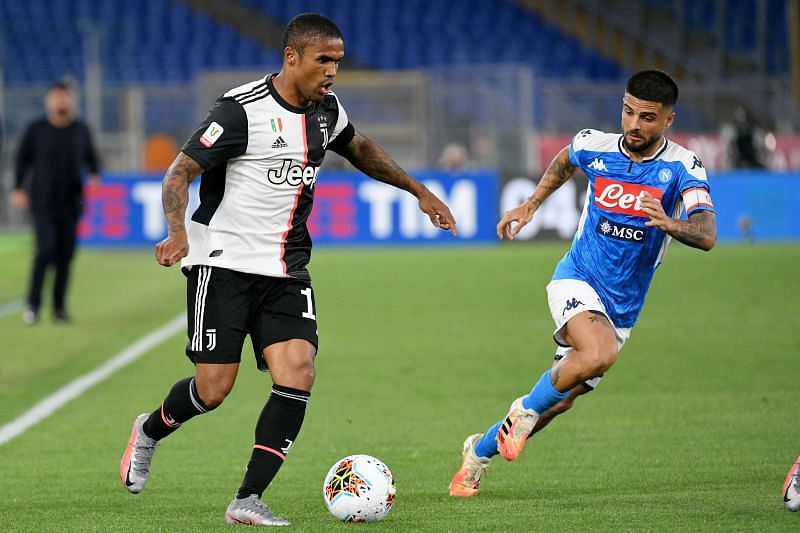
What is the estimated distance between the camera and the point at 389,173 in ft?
20.5

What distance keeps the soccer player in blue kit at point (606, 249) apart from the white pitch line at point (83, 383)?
3.21 meters

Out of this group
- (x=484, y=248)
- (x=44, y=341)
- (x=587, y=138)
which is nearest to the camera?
(x=587, y=138)

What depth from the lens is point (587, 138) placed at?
258 inches


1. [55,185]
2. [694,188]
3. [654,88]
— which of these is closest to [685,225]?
[694,188]

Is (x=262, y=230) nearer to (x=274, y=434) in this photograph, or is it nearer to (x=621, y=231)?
(x=274, y=434)

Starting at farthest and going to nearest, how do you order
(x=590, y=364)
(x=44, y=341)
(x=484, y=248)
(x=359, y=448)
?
(x=484, y=248), (x=44, y=341), (x=359, y=448), (x=590, y=364)

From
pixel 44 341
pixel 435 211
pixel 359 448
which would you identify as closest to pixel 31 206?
pixel 44 341

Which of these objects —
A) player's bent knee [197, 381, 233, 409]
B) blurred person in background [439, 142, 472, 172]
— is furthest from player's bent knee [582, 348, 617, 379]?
blurred person in background [439, 142, 472, 172]

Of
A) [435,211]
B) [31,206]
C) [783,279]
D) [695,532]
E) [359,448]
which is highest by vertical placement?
[435,211]

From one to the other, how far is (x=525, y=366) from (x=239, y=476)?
14.0 feet

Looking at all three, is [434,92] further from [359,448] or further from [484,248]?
[359,448]

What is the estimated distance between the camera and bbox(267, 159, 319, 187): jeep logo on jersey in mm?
5695

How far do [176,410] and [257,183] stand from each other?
3.56 ft

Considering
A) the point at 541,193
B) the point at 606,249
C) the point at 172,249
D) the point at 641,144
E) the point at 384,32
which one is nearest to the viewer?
the point at 172,249
